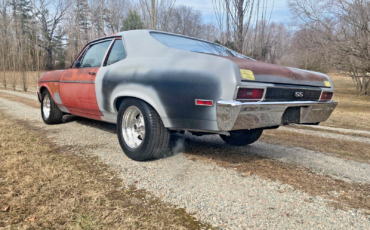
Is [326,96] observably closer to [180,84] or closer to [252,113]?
[252,113]

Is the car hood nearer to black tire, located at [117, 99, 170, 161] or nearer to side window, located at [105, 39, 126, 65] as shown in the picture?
black tire, located at [117, 99, 170, 161]

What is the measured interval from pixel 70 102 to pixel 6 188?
8.19 ft

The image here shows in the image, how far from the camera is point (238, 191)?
8.41 ft

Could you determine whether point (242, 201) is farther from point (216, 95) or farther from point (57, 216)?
point (57, 216)

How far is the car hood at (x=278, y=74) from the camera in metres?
2.71

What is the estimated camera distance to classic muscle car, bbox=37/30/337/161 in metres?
2.60

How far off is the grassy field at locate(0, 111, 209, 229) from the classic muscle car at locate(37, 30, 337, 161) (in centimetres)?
71

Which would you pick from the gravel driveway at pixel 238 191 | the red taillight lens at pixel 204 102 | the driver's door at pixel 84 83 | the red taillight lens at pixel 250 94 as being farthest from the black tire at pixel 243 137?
the driver's door at pixel 84 83

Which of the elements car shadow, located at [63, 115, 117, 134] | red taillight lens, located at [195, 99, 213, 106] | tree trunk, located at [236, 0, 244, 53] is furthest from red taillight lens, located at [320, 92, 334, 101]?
tree trunk, located at [236, 0, 244, 53]

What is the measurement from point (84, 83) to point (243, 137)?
2.54 m

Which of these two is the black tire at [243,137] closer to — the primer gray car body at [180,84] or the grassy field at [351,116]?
the primer gray car body at [180,84]

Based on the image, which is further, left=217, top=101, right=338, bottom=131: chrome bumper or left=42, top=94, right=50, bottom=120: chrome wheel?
left=42, top=94, right=50, bottom=120: chrome wheel

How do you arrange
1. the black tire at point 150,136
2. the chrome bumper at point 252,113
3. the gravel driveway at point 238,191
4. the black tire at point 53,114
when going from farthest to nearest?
the black tire at point 53,114, the black tire at point 150,136, the chrome bumper at point 252,113, the gravel driveway at point 238,191

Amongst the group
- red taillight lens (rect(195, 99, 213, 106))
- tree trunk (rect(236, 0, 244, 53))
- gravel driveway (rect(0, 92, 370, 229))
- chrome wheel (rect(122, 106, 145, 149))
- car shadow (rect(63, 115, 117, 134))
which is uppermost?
tree trunk (rect(236, 0, 244, 53))
